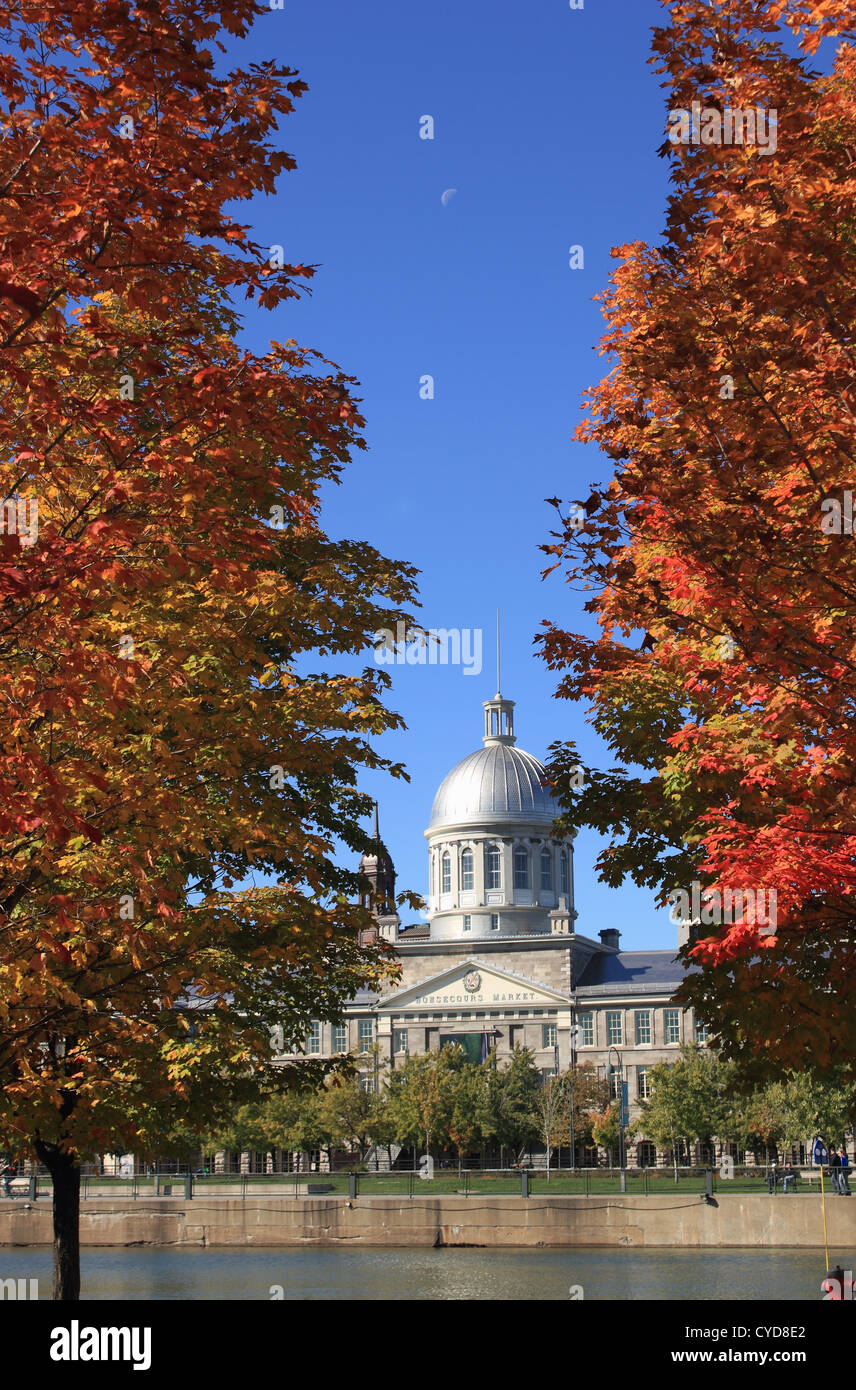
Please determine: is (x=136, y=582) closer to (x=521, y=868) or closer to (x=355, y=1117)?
(x=355, y=1117)

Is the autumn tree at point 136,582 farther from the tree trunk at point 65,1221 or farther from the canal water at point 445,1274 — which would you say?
the canal water at point 445,1274

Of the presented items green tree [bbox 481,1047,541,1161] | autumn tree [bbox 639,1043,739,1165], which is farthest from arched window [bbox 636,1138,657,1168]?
autumn tree [bbox 639,1043,739,1165]

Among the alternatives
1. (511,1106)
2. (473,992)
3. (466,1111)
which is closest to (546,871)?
(473,992)

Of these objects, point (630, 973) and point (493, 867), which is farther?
point (493, 867)

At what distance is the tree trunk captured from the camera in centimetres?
1934

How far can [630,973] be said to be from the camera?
112 metres

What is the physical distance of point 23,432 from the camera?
8.89 metres

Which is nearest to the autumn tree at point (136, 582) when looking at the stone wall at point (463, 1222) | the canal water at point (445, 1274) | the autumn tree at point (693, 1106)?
the canal water at point (445, 1274)

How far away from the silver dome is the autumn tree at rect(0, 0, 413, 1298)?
10456cm

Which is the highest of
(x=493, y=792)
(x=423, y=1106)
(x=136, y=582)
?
(x=493, y=792)

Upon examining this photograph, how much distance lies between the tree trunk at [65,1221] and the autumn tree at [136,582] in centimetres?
220

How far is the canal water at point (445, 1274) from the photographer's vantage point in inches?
1283

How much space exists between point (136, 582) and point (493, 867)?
116061 millimetres
